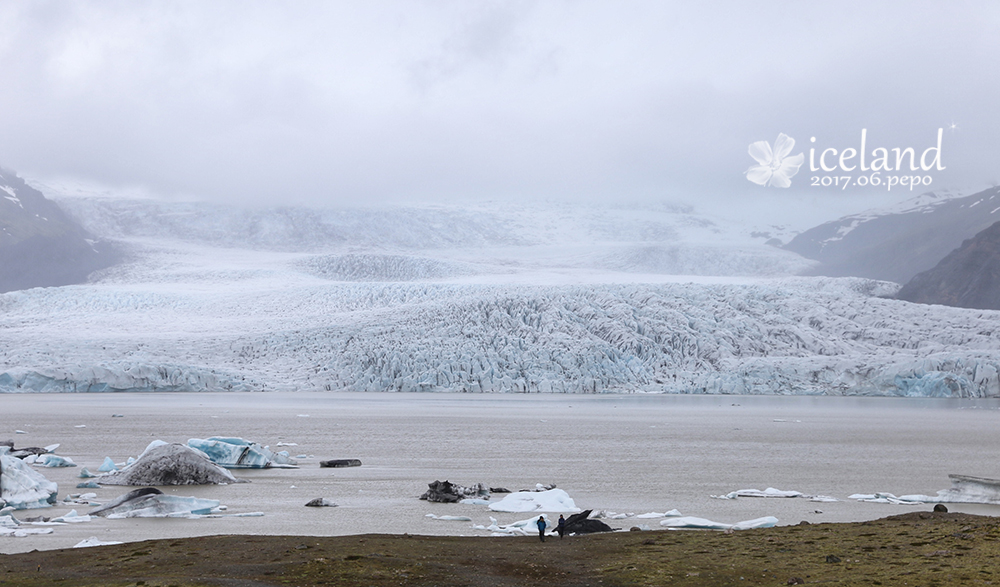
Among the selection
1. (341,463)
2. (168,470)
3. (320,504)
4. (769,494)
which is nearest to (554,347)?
(341,463)

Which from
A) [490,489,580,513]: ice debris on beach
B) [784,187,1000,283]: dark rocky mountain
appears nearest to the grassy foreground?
[490,489,580,513]: ice debris on beach

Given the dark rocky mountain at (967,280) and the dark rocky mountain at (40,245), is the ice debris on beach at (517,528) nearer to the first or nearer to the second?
the dark rocky mountain at (967,280)

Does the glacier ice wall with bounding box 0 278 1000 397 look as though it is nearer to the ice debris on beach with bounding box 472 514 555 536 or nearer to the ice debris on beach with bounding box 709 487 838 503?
the ice debris on beach with bounding box 709 487 838 503

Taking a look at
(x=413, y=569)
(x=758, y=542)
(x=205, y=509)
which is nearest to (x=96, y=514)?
(x=205, y=509)

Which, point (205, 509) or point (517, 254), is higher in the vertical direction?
point (517, 254)

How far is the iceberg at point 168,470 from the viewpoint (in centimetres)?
1373

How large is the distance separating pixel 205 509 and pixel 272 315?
4536 centimetres

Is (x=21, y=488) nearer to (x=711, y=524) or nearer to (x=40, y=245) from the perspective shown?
(x=711, y=524)

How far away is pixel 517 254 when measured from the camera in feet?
327

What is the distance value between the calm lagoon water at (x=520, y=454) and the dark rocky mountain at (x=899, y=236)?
234 feet

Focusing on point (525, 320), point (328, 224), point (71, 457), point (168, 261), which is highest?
point (328, 224)

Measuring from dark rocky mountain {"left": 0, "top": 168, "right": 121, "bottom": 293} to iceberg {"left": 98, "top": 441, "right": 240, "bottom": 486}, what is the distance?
75825 mm

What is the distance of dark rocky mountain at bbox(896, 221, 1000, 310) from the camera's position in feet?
253

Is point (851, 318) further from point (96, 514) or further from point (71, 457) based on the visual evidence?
point (96, 514)
